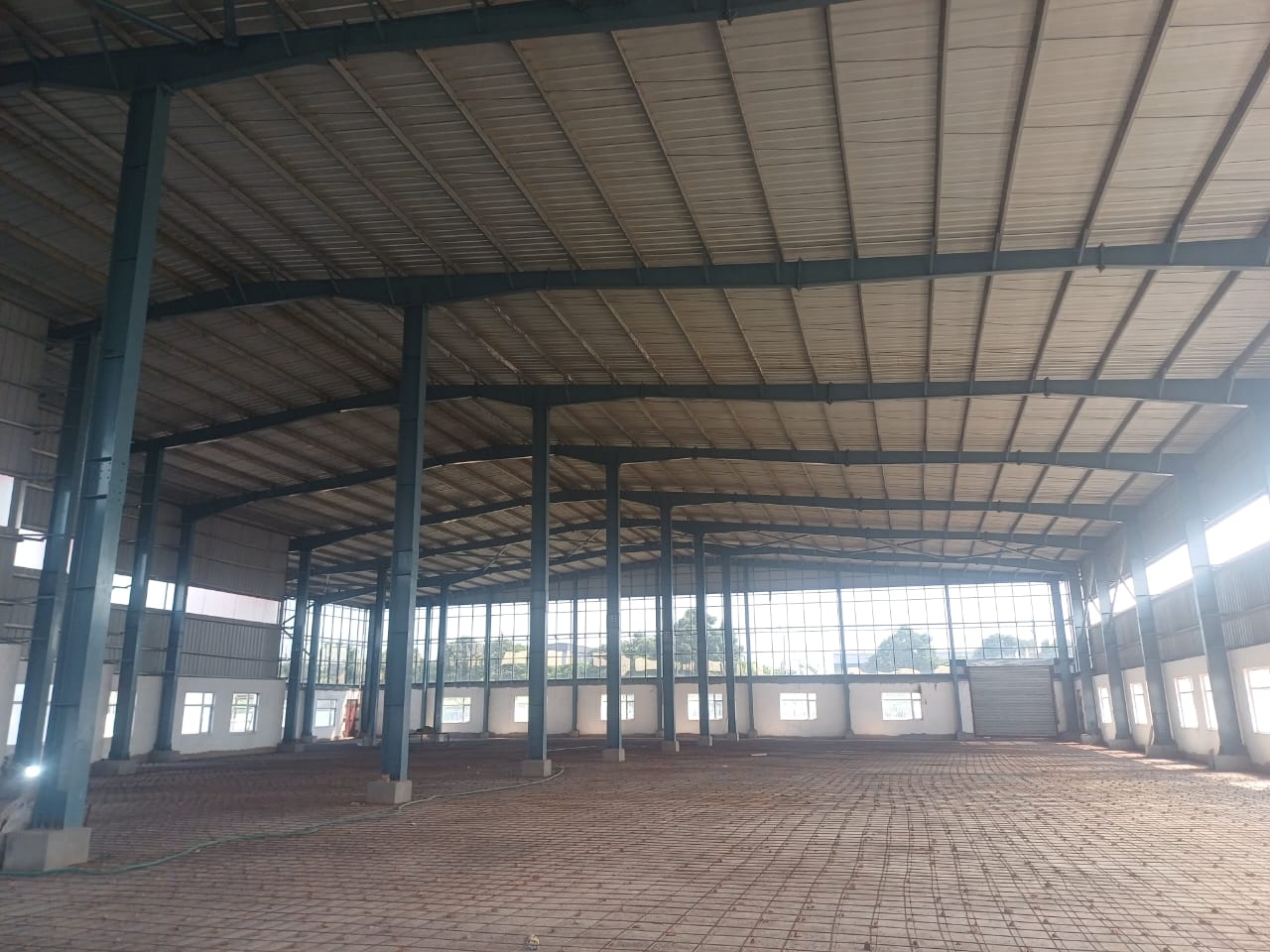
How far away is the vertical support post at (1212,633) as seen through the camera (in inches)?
1232

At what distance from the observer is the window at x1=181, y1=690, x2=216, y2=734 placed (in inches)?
1804

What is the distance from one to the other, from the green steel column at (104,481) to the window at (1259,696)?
112ft

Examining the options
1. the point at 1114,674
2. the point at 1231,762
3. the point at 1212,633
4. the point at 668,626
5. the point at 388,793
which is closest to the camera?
the point at 388,793

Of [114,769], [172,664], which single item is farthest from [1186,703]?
[172,664]

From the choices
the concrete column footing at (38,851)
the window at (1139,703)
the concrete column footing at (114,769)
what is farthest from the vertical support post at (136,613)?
the window at (1139,703)

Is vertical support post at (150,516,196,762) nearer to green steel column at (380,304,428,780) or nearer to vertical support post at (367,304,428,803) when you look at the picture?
vertical support post at (367,304,428,803)

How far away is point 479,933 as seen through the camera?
822 cm

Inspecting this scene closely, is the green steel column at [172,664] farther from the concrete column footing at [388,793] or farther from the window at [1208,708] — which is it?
the window at [1208,708]

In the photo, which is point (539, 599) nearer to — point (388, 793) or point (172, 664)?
point (388, 793)

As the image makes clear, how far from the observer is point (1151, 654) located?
135 ft

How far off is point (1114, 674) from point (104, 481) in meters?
51.3

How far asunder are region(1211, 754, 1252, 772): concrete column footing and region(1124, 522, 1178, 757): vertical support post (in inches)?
343

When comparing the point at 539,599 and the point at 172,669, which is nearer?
the point at 539,599

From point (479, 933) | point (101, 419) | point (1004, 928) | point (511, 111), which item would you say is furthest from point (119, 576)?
point (1004, 928)
